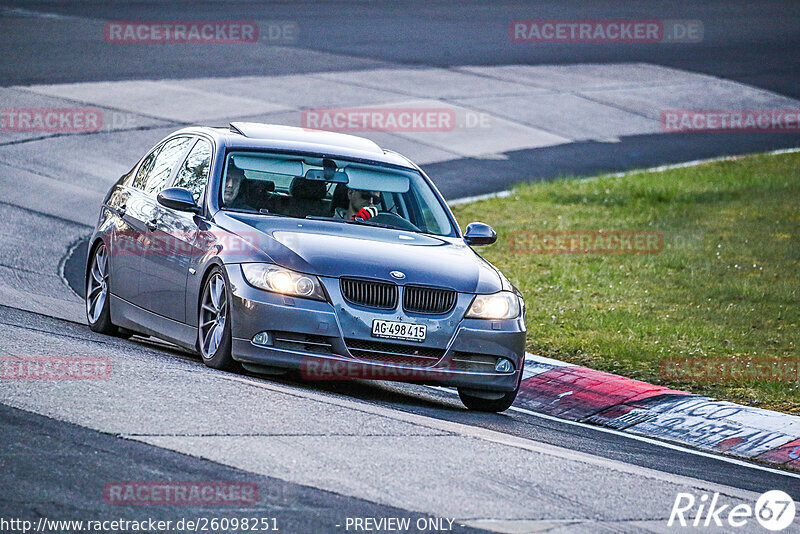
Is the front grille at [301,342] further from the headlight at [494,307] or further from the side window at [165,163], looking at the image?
the side window at [165,163]

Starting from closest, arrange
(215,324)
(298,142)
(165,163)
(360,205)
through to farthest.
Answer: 1. (215,324)
2. (360,205)
3. (298,142)
4. (165,163)

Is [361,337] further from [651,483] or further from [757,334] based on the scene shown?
[757,334]

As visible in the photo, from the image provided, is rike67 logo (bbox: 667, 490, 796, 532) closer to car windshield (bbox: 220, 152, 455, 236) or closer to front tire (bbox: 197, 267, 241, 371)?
front tire (bbox: 197, 267, 241, 371)

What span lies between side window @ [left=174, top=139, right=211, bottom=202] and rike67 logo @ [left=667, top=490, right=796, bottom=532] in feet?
14.5

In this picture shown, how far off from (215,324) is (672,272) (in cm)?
783

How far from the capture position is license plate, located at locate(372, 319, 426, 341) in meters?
8.90

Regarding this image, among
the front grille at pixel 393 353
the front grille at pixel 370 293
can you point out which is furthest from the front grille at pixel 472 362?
the front grille at pixel 370 293

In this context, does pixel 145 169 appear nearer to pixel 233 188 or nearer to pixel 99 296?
pixel 99 296

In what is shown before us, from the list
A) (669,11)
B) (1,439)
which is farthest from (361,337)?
(669,11)

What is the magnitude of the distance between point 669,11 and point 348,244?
3688 cm

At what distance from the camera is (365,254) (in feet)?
30.0

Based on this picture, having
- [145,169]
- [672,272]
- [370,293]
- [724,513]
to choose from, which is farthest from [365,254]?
[672,272]

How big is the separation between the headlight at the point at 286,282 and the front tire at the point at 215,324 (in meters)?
0.26

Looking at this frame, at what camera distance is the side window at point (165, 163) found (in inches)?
424
